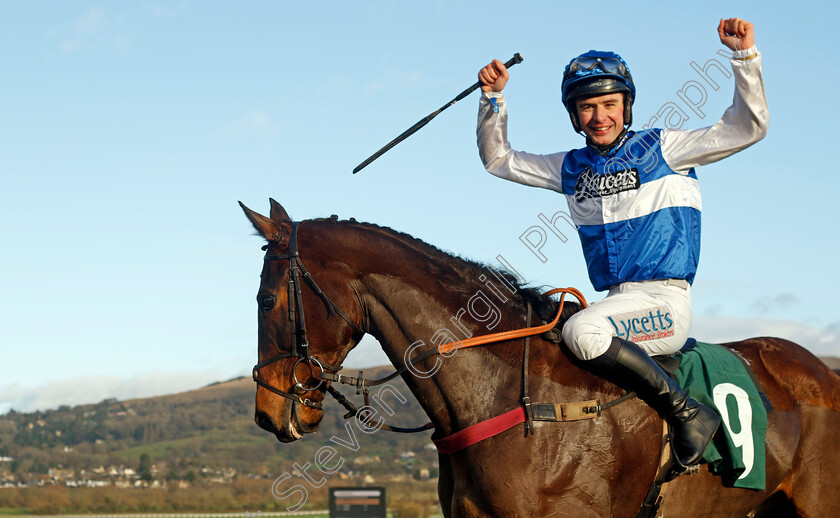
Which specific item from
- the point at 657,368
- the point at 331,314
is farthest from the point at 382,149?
the point at 657,368

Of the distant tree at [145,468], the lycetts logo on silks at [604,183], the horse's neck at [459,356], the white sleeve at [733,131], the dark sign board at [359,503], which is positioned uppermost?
the white sleeve at [733,131]

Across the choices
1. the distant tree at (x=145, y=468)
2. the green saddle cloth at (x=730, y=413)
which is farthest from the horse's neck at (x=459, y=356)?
the distant tree at (x=145, y=468)

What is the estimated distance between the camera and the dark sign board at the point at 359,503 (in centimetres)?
1625

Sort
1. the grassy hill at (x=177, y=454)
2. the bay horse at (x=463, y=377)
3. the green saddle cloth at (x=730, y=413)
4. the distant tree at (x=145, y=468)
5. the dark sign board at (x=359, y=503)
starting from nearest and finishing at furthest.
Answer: the bay horse at (x=463, y=377)
the green saddle cloth at (x=730, y=413)
the dark sign board at (x=359, y=503)
the grassy hill at (x=177, y=454)
the distant tree at (x=145, y=468)

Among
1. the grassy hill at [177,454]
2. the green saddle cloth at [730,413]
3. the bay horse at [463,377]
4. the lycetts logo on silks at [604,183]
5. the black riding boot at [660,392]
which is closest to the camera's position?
the bay horse at [463,377]

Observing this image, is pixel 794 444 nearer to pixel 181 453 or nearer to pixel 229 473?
pixel 229 473

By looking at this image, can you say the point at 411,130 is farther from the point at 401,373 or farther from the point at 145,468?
the point at 145,468

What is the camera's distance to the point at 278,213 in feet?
13.3

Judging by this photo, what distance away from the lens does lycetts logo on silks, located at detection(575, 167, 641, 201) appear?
395 cm

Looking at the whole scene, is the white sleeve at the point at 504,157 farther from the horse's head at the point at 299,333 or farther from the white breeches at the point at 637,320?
the horse's head at the point at 299,333

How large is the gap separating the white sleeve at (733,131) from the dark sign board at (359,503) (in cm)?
1347

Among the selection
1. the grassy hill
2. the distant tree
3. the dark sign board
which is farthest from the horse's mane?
the distant tree

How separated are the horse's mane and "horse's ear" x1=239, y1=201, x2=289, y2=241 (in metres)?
0.23

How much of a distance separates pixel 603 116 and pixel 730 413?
1651 mm
